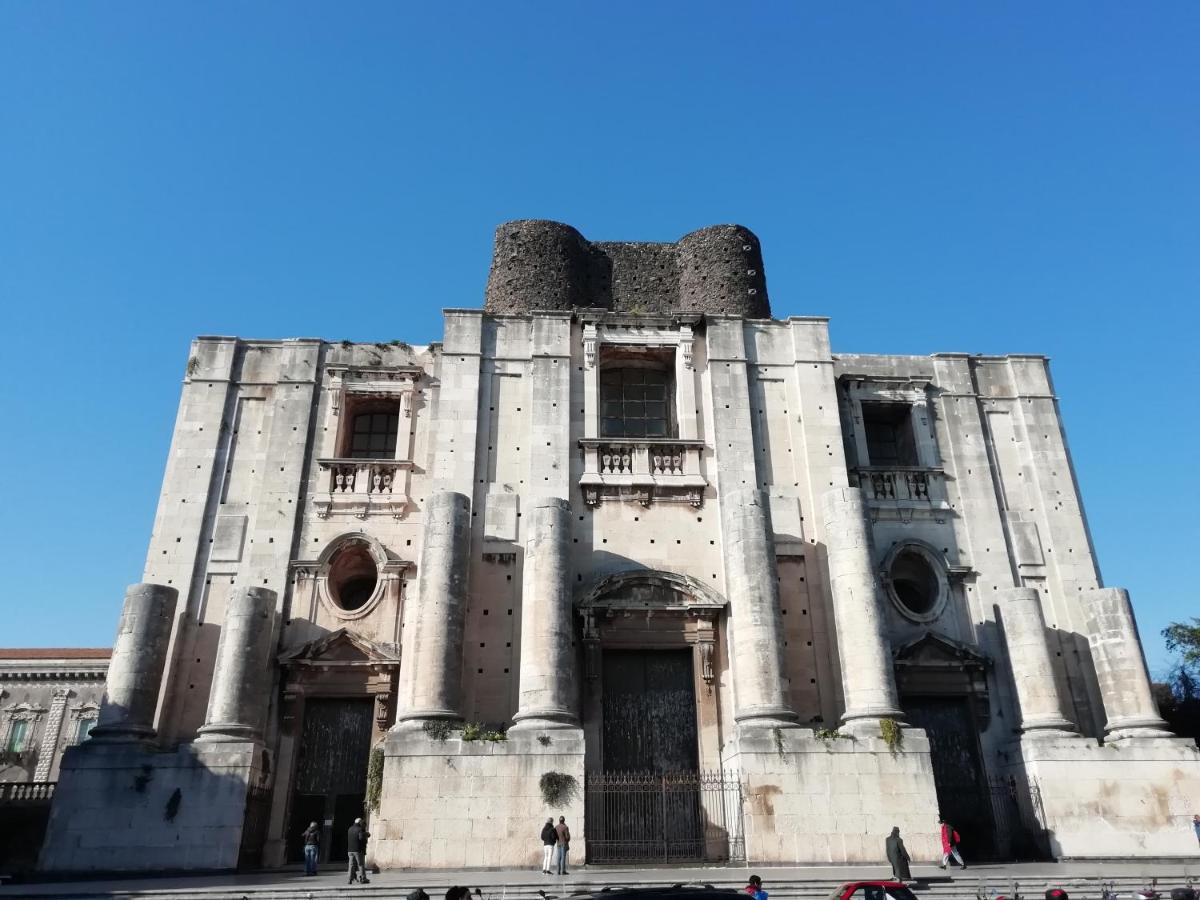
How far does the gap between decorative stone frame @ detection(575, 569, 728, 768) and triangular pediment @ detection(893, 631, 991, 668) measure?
167 inches

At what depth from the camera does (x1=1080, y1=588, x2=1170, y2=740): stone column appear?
16766 mm

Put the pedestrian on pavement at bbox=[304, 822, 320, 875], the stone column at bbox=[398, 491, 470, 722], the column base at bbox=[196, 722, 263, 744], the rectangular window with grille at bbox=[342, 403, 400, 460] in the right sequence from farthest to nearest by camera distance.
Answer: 1. the rectangular window with grille at bbox=[342, 403, 400, 460]
2. the column base at bbox=[196, 722, 263, 744]
3. the stone column at bbox=[398, 491, 470, 722]
4. the pedestrian on pavement at bbox=[304, 822, 320, 875]

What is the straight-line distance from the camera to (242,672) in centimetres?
1628

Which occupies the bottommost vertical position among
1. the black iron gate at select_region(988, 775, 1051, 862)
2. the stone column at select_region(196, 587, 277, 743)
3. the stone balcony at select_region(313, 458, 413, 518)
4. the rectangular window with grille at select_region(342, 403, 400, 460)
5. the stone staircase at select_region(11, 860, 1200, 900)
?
the stone staircase at select_region(11, 860, 1200, 900)

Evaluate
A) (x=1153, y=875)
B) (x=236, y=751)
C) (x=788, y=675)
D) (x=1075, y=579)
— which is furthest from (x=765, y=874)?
(x=1075, y=579)

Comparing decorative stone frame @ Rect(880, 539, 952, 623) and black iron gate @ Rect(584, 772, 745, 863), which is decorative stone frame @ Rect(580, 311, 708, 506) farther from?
black iron gate @ Rect(584, 772, 745, 863)

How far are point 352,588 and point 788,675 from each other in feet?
31.3

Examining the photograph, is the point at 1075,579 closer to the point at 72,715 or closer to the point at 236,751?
the point at 236,751

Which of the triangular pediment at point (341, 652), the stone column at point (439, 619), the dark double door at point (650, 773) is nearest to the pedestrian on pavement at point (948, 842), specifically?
the dark double door at point (650, 773)

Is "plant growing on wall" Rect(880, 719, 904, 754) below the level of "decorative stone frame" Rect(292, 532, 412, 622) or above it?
below

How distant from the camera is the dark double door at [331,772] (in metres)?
16.4

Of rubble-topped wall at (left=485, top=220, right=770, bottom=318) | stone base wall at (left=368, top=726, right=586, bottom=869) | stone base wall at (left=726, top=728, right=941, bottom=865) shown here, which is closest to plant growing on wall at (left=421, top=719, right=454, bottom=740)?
stone base wall at (left=368, top=726, right=586, bottom=869)

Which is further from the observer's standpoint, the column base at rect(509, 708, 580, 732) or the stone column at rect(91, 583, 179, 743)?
the stone column at rect(91, 583, 179, 743)

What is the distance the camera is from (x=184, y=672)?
1731 centimetres
